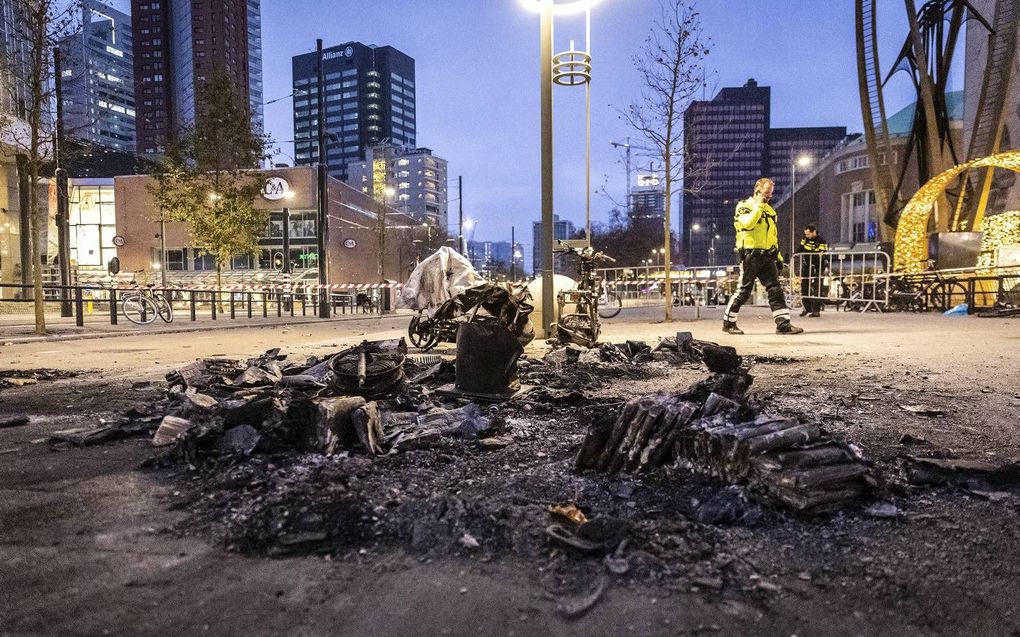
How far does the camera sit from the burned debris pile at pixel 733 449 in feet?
7.14

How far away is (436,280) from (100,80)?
565 inches

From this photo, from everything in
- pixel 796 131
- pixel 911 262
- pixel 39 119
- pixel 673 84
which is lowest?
pixel 911 262

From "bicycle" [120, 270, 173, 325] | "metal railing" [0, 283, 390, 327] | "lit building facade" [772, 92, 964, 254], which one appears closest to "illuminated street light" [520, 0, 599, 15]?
"bicycle" [120, 270, 173, 325]

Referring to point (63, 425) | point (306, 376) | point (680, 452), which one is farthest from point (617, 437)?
point (63, 425)

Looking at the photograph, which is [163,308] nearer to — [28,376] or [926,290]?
[28,376]

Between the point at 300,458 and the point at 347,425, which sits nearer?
the point at 300,458

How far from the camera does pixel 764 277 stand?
31.0ft

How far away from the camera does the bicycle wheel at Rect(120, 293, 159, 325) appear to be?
15.8m

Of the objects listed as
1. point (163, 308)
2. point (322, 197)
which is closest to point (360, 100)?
point (322, 197)

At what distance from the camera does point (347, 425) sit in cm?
316

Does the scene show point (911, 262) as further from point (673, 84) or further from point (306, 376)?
point (306, 376)

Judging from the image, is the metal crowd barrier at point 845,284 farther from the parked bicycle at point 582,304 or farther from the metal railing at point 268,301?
the metal railing at point 268,301

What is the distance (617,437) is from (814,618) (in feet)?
4.25

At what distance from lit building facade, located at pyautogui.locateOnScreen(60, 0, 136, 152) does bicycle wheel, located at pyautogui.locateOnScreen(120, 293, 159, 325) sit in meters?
4.20
